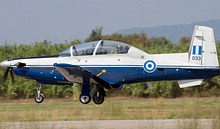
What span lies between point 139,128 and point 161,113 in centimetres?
711

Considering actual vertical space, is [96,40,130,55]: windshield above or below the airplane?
above

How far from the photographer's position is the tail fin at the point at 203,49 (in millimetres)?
21922

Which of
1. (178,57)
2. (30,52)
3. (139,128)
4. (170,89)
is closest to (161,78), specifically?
(178,57)

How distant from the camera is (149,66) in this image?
22125 mm

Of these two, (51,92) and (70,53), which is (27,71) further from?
(51,92)

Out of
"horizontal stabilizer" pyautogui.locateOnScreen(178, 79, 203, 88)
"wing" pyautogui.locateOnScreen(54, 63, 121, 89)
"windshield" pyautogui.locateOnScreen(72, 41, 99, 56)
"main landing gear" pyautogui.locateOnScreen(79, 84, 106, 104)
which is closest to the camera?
"wing" pyautogui.locateOnScreen(54, 63, 121, 89)

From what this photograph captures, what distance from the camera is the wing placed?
21.8m

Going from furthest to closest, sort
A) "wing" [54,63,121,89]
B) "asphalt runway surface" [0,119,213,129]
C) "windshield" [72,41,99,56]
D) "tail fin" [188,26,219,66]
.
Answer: "windshield" [72,41,99,56], "tail fin" [188,26,219,66], "wing" [54,63,121,89], "asphalt runway surface" [0,119,213,129]

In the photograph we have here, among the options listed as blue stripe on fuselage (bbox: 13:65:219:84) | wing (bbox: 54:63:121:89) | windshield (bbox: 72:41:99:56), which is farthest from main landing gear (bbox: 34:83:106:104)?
windshield (bbox: 72:41:99:56)

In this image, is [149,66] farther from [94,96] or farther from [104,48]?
[94,96]

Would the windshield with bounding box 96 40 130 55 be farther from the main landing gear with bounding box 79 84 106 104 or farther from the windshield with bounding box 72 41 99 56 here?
the main landing gear with bounding box 79 84 106 104

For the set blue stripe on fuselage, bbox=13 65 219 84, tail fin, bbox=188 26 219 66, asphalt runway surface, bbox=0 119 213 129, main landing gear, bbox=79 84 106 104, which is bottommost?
asphalt runway surface, bbox=0 119 213 129

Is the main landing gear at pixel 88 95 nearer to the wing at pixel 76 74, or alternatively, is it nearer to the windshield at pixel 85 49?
the wing at pixel 76 74

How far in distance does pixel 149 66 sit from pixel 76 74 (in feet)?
8.60
